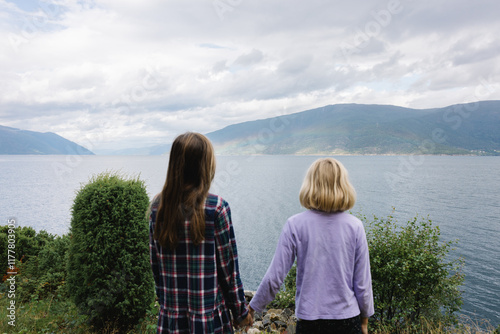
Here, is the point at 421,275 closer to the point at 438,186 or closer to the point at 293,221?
the point at 293,221

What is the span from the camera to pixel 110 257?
5.53 metres

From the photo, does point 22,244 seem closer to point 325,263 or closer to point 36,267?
point 36,267

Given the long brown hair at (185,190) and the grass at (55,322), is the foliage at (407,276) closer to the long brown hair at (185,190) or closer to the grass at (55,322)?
the grass at (55,322)

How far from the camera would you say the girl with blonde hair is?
8.40 feet

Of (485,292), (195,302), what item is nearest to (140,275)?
(195,302)

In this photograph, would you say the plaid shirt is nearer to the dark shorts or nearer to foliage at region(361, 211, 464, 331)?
the dark shorts

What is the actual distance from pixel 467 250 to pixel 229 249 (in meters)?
33.0

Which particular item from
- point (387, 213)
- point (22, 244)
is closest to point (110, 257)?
point (22, 244)

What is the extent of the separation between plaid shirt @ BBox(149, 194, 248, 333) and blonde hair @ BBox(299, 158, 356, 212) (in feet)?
2.45

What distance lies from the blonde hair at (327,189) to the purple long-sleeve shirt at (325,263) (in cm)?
8

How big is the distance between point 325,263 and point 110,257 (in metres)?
4.37

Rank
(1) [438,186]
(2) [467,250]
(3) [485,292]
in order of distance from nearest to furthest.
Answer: (3) [485,292], (2) [467,250], (1) [438,186]

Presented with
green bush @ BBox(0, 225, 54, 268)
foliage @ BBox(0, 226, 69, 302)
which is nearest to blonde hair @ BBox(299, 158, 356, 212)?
foliage @ BBox(0, 226, 69, 302)

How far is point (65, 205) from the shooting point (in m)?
46.4
